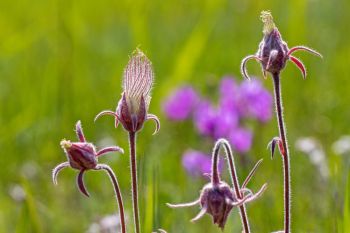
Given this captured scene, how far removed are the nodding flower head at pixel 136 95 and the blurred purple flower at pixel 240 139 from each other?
2316 mm

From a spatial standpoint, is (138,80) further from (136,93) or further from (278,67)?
(278,67)

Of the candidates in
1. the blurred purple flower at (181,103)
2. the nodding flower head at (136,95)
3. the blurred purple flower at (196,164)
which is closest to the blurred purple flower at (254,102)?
the blurred purple flower at (196,164)

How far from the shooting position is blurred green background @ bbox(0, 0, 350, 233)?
12.1 feet

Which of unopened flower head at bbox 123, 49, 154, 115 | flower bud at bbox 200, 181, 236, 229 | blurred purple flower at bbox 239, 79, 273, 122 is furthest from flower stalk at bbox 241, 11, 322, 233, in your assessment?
blurred purple flower at bbox 239, 79, 273, 122

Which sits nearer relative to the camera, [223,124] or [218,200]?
[218,200]

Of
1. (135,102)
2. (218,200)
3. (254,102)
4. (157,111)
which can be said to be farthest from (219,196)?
(157,111)

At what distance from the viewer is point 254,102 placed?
4719 millimetres

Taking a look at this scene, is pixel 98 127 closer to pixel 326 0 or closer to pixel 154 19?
pixel 154 19

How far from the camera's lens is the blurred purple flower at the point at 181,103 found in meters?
5.43

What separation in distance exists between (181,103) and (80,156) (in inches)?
138

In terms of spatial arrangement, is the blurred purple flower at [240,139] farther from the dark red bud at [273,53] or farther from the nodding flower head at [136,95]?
the dark red bud at [273,53]

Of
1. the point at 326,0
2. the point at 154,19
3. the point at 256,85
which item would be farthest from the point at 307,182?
the point at 326,0

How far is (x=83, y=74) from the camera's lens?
276 inches

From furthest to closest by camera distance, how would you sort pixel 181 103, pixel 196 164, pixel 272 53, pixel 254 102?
pixel 181 103
pixel 254 102
pixel 196 164
pixel 272 53
